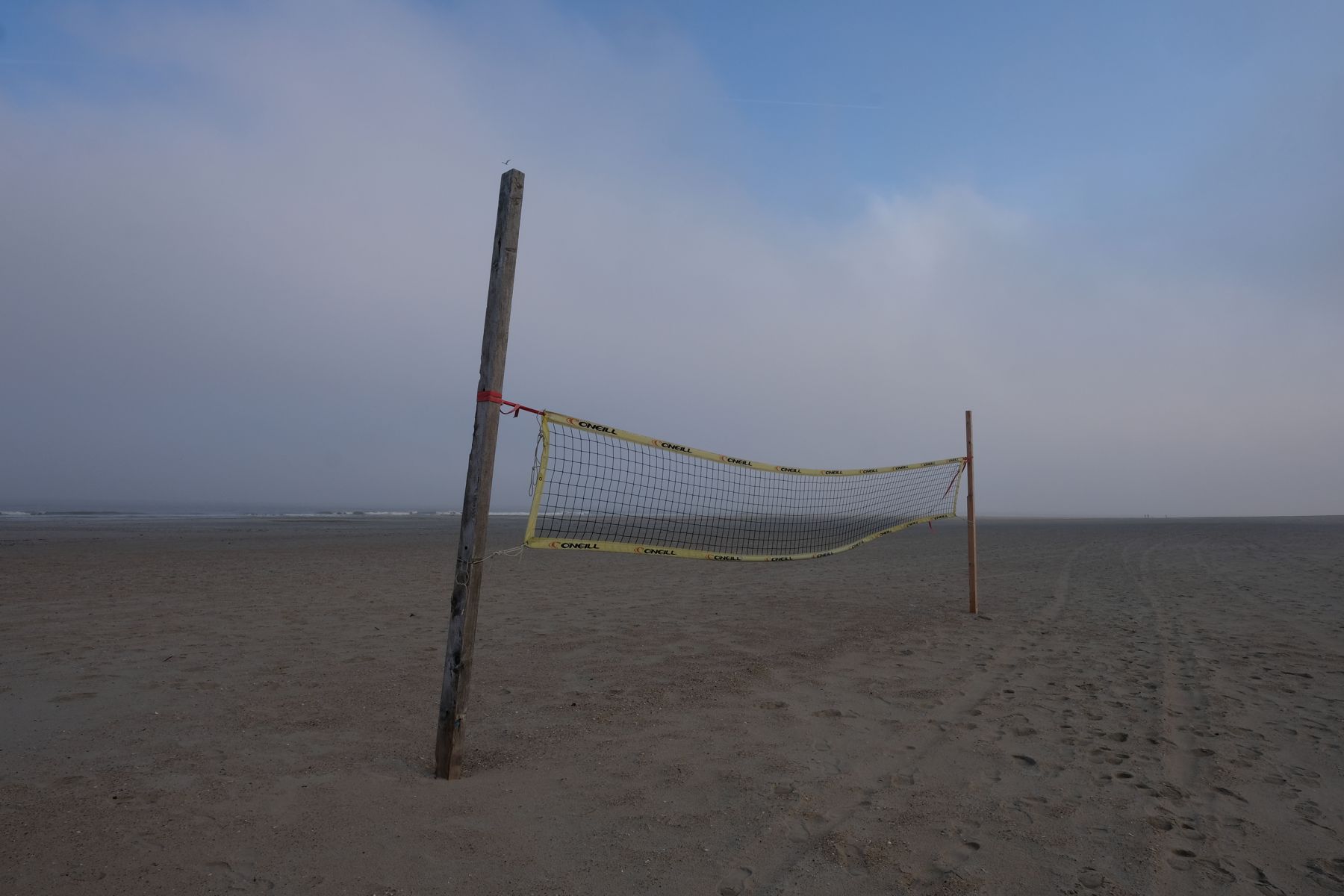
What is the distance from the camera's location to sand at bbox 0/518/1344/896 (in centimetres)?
281

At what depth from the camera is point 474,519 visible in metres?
3.67

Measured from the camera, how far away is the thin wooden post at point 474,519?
3623mm

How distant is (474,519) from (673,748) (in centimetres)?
177

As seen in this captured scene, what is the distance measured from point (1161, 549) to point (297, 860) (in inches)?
818

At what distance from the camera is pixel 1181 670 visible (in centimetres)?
574

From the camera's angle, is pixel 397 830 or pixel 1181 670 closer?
pixel 397 830

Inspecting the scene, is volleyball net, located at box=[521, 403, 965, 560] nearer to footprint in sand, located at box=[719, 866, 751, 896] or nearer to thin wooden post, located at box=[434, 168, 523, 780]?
thin wooden post, located at box=[434, 168, 523, 780]

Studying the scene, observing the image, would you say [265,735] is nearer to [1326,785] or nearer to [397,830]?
[397,830]

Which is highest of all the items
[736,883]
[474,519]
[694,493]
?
[694,493]

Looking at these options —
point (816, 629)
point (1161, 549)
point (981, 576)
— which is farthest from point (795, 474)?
point (1161, 549)

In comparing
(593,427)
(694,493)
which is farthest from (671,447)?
(694,493)

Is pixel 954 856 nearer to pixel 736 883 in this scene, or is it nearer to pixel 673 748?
pixel 736 883

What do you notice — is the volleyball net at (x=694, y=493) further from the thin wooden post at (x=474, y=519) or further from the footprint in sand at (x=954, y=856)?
the footprint in sand at (x=954, y=856)

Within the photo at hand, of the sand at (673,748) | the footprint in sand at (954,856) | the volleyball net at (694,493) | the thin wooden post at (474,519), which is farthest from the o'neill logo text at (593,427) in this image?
the footprint in sand at (954,856)
